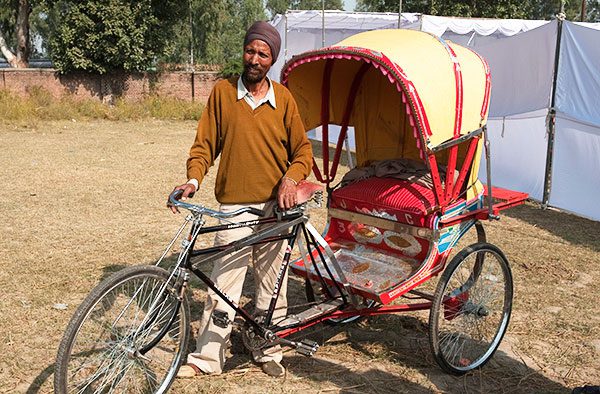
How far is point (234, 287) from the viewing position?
3.62 meters

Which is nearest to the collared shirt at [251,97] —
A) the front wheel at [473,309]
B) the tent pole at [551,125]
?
the front wheel at [473,309]

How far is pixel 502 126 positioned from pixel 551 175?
1150mm

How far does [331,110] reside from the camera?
486 cm

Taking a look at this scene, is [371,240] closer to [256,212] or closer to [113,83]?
[256,212]

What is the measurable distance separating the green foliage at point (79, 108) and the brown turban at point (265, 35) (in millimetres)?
14972

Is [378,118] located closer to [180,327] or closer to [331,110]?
[331,110]

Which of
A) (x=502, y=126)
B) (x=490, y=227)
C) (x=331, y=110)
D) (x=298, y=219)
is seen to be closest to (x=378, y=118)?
(x=331, y=110)

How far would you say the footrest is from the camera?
3.81 m

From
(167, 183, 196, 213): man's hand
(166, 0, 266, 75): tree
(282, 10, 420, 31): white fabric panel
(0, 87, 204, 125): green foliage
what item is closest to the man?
(167, 183, 196, 213): man's hand

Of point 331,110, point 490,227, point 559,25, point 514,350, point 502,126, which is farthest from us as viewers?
point 502,126

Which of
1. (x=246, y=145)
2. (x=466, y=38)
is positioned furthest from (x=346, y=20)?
(x=246, y=145)

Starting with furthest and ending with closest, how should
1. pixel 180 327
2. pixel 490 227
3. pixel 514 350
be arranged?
pixel 490 227, pixel 514 350, pixel 180 327

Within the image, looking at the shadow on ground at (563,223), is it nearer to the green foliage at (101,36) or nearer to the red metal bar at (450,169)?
the red metal bar at (450,169)

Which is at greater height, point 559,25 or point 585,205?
point 559,25
